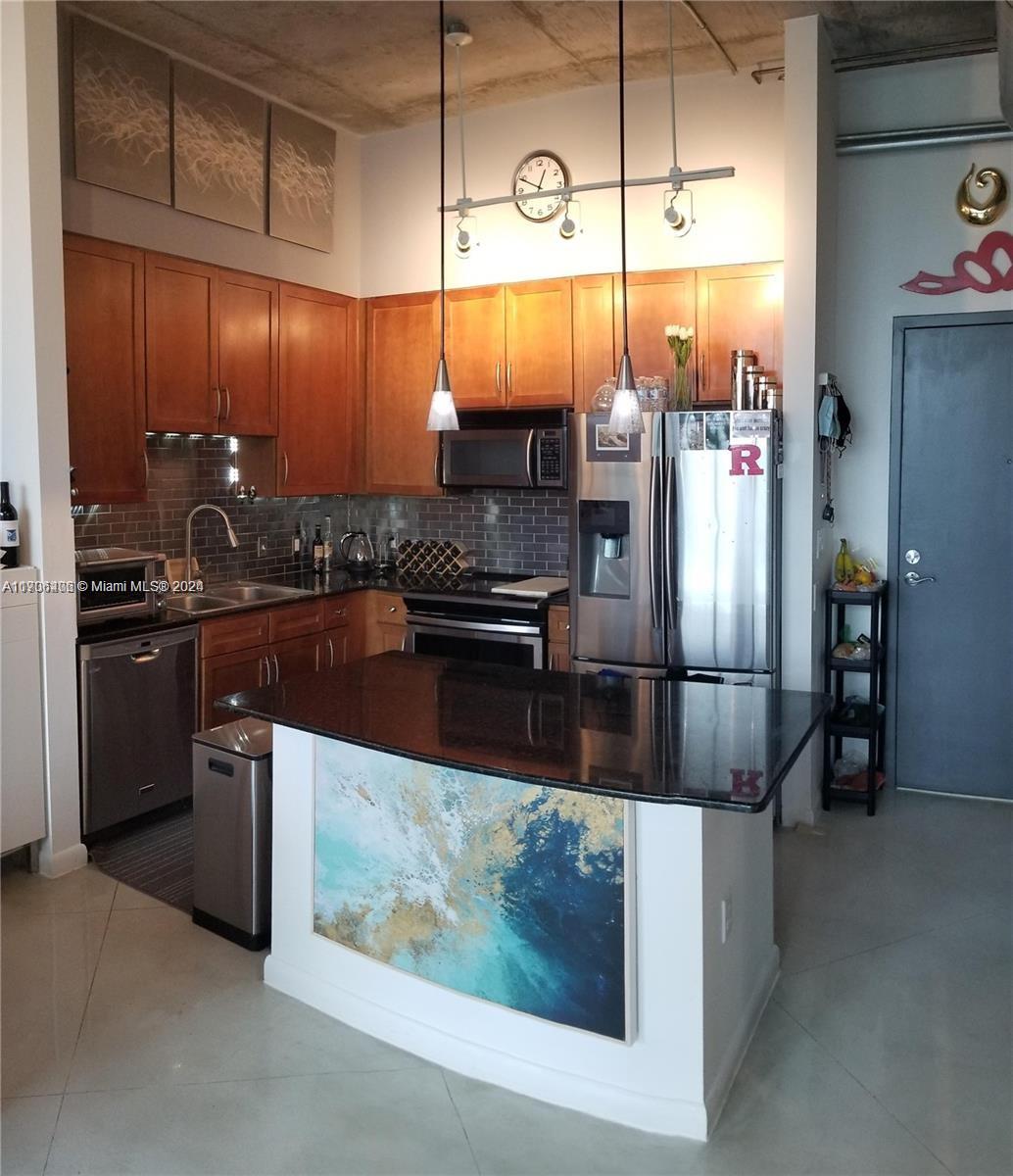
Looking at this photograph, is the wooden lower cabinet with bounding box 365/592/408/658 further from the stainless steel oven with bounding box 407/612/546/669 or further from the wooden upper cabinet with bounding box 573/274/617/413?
the wooden upper cabinet with bounding box 573/274/617/413

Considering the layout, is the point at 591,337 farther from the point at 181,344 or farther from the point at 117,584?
the point at 117,584

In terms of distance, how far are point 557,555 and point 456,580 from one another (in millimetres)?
569

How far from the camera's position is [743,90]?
4.79m

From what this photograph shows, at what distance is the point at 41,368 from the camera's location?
375 centimetres

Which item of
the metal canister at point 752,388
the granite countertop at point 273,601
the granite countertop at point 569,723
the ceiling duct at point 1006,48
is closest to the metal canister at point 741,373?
the metal canister at point 752,388

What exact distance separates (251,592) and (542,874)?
3.20m

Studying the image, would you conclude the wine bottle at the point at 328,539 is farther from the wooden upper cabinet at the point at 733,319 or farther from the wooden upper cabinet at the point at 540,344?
the wooden upper cabinet at the point at 733,319

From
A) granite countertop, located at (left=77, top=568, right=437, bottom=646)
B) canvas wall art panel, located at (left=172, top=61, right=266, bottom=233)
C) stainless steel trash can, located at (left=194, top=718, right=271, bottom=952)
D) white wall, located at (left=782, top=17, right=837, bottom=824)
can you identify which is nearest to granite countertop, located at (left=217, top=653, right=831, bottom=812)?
stainless steel trash can, located at (left=194, top=718, right=271, bottom=952)

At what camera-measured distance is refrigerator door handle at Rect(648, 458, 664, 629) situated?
4.36 m

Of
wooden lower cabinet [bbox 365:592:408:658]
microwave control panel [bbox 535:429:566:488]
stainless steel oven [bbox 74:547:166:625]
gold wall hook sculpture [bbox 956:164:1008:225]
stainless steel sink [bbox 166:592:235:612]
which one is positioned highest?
gold wall hook sculpture [bbox 956:164:1008:225]

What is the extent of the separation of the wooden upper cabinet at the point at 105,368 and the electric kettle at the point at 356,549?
1704mm

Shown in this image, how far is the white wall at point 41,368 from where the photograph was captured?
364cm

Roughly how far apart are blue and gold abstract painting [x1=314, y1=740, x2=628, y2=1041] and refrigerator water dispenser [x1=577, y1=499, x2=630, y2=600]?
1935 millimetres

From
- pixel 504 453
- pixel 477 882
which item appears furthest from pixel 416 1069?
pixel 504 453
